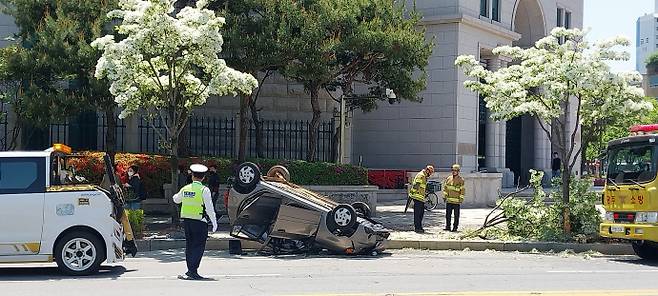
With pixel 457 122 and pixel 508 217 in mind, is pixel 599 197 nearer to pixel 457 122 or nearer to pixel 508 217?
pixel 508 217

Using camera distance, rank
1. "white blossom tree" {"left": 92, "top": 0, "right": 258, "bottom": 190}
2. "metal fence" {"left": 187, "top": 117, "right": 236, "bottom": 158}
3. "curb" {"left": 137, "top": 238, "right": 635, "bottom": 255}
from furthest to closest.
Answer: "metal fence" {"left": 187, "top": 117, "right": 236, "bottom": 158}
"curb" {"left": 137, "top": 238, "right": 635, "bottom": 255}
"white blossom tree" {"left": 92, "top": 0, "right": 258, "bottom": 190}

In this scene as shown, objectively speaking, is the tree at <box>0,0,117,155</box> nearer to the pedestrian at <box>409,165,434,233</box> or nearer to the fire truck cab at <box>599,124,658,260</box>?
the pedestrian at <box>409,165,434,233</box>

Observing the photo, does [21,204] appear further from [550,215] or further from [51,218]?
[550,215]

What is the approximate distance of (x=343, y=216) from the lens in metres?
14.7

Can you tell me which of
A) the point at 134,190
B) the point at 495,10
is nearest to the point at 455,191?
the point at 134,190

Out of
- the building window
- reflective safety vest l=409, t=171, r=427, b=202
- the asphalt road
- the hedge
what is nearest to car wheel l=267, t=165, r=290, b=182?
the asphalt road

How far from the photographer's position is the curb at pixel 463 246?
1623cm

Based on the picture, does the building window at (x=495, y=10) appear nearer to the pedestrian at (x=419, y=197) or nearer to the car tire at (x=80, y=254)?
the pedestrian at (x=419, y=197)

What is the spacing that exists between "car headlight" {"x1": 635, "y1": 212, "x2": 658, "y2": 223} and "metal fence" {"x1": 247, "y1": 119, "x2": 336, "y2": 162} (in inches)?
528

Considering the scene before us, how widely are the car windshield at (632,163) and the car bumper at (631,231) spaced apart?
0.83m

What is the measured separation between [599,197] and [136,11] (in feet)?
35.6

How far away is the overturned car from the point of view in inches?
581

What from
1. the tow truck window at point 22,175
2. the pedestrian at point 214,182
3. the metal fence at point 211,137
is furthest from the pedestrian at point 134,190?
the tow truck window at point 22,175

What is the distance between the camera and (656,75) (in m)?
122
